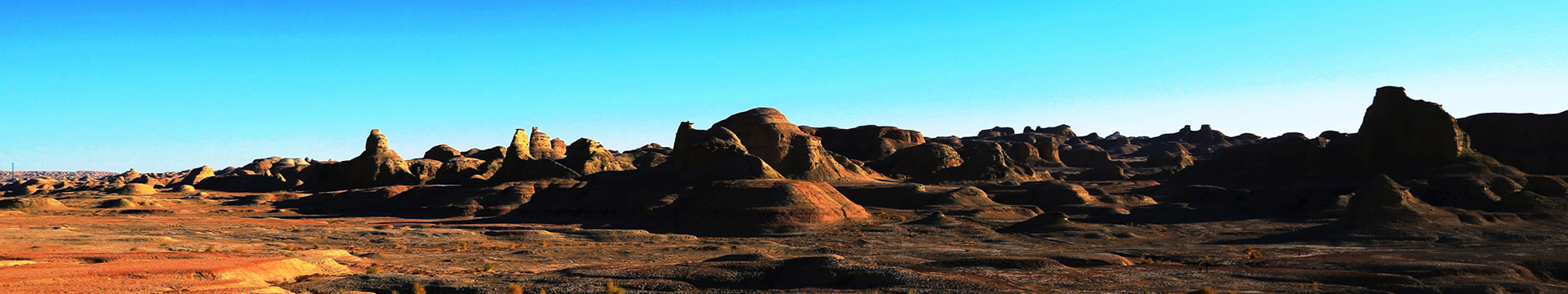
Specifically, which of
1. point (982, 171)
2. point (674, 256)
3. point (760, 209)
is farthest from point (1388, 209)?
point (982, 171)

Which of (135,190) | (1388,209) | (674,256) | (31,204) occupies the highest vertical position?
(135,190)

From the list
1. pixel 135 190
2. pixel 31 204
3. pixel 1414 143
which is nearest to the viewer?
pixel 31 204

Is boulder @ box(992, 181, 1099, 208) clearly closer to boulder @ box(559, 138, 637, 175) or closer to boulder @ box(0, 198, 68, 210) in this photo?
boulder @ box(559, 138, 637, 175)

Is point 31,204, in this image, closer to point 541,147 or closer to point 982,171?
point 541,147

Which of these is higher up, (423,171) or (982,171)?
(423,171)

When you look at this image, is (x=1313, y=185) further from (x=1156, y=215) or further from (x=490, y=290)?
(x=490, y=290)

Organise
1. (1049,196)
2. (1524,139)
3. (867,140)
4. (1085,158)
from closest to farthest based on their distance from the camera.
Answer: (1049,196)
(1524,139)
(867,140)
(1085,158)

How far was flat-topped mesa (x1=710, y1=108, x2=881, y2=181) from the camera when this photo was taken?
86.4m

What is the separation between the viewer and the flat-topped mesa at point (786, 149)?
86375 mm

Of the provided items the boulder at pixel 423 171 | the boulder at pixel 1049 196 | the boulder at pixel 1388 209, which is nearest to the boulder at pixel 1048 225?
the boulder at pixel 1388 209

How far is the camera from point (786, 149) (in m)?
91.8

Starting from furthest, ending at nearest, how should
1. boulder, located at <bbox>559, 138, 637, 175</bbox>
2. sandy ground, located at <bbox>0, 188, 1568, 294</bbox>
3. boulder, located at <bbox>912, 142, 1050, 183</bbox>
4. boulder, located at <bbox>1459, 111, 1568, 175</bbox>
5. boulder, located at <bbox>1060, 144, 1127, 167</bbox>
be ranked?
boulder, located at <bbox>1060, 144, 1127, 167</bbox>, boulder, located at <bbox>912, 142, 1050, 183</bbox>, boulder, located at <bbox>559, 138, 637, 175</bbox>, boulder, located at <bbox>1459, 111, 1568, 175</bbox>, sandy ground, located at <bbox>0, 188, 1568, 294</bbox>

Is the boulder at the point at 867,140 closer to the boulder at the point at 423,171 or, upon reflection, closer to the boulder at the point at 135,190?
the boulder at the point at 423,171

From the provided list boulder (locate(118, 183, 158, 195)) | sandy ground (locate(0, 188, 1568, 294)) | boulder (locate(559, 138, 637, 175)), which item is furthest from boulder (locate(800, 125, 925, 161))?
boulder (locate(118, 183, 158, 195))
